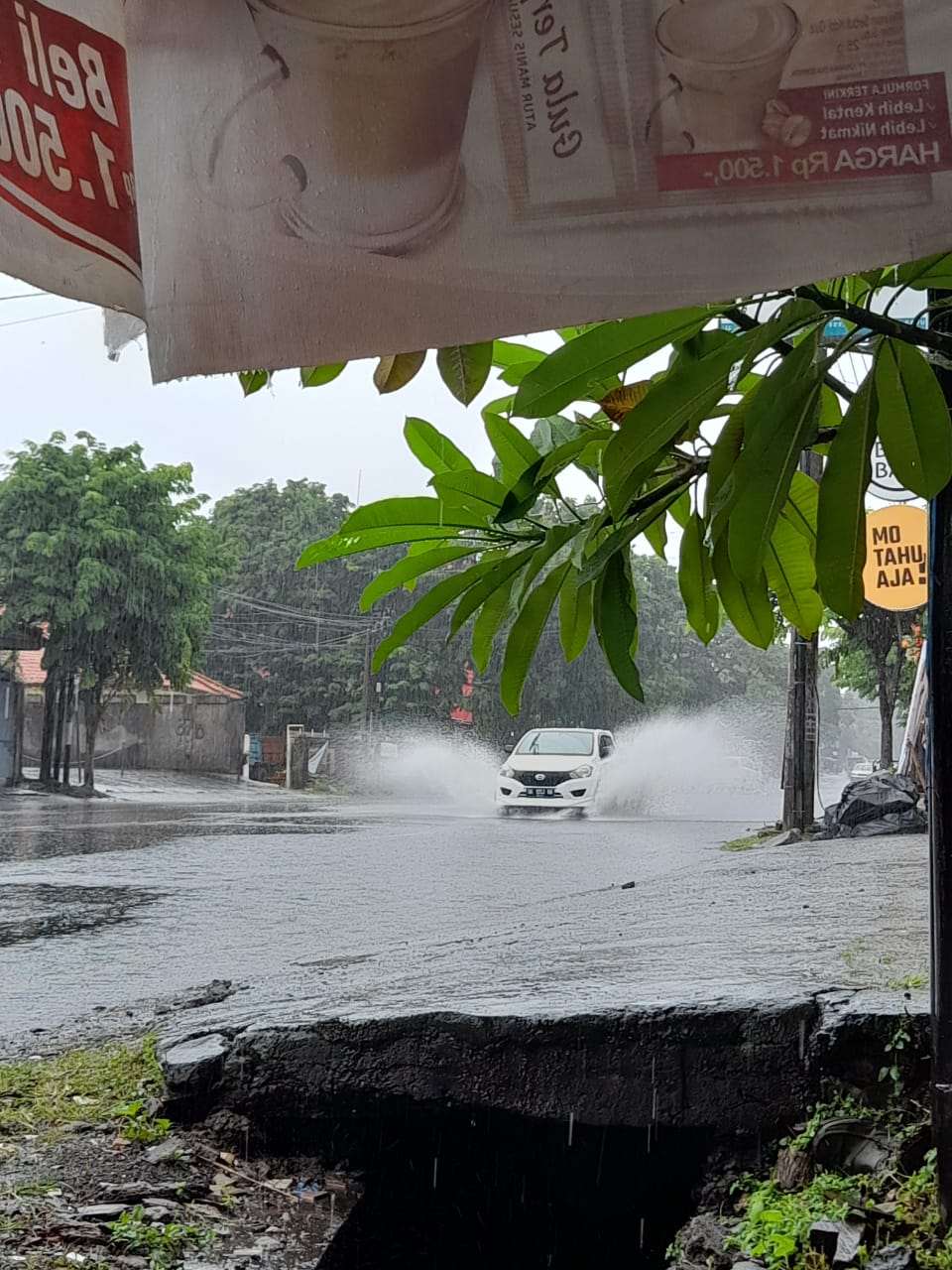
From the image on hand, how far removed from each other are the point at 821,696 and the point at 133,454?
1.10 meters

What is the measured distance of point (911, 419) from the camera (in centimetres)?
61

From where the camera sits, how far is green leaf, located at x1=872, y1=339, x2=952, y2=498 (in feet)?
1.98

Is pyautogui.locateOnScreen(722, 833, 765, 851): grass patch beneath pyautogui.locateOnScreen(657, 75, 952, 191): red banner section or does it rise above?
beneath

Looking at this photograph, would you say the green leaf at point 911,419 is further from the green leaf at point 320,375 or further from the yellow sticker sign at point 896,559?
the yellow sticker sign at point 896,559

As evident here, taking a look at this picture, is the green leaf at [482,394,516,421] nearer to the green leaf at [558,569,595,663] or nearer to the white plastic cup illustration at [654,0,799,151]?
the green leaf at [558,569,595,663]

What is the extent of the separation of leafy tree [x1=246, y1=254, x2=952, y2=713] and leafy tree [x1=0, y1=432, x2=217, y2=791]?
2.53ft

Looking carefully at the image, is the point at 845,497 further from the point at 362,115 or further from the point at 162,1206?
the point at 162,1206

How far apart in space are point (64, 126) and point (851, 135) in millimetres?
351

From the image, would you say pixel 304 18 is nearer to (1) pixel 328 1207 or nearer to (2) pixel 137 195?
(2) pixel 137 195

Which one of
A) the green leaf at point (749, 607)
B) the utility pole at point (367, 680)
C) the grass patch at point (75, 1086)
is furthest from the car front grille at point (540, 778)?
the green leaf at point (749, 607)

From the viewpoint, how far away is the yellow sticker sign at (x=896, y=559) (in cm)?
161

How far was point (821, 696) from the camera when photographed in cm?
176

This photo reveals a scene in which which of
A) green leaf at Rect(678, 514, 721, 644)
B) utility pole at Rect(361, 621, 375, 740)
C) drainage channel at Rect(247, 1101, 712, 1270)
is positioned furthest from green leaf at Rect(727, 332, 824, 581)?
utility pole at Rect(361, 621, 375, 740)

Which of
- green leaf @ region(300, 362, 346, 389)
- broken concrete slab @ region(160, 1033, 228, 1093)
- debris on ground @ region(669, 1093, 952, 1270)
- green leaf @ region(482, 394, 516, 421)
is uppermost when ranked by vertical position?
green leaf @ region(482, 394, 516, 421)
